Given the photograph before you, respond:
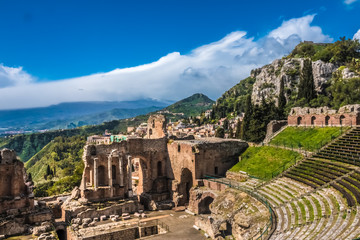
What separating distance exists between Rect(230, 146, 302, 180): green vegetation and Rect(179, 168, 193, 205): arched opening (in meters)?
5.65

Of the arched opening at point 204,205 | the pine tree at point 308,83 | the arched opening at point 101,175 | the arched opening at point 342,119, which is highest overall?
the pine tree at point 308,83

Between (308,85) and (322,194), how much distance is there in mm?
47184

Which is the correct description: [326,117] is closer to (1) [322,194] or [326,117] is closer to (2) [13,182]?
(1) [322,194]

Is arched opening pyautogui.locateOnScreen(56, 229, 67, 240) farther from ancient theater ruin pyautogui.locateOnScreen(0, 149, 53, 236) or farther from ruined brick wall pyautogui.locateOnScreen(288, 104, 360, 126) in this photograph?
ruined brick wall pyautogui.locateOnScreen(288, 104, 360, 126)

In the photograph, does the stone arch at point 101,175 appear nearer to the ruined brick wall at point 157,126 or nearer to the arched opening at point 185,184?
the arched opening at point 185,184

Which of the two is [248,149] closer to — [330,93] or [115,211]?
[115,211]

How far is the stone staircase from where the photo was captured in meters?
16.5

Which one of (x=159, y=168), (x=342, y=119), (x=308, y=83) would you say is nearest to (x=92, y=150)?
(x=159, y=168)

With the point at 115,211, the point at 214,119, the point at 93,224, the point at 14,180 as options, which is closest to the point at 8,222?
the point at 14,180

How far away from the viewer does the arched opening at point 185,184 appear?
122ft

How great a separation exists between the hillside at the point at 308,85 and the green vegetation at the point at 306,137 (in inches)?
227

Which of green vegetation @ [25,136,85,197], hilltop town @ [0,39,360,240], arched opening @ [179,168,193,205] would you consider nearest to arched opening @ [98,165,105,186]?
hilltop town @ [0,39,360,240]

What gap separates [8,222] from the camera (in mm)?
26547

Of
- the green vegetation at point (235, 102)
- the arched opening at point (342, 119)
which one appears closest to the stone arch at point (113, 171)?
the arched opening at point (342, 119)
